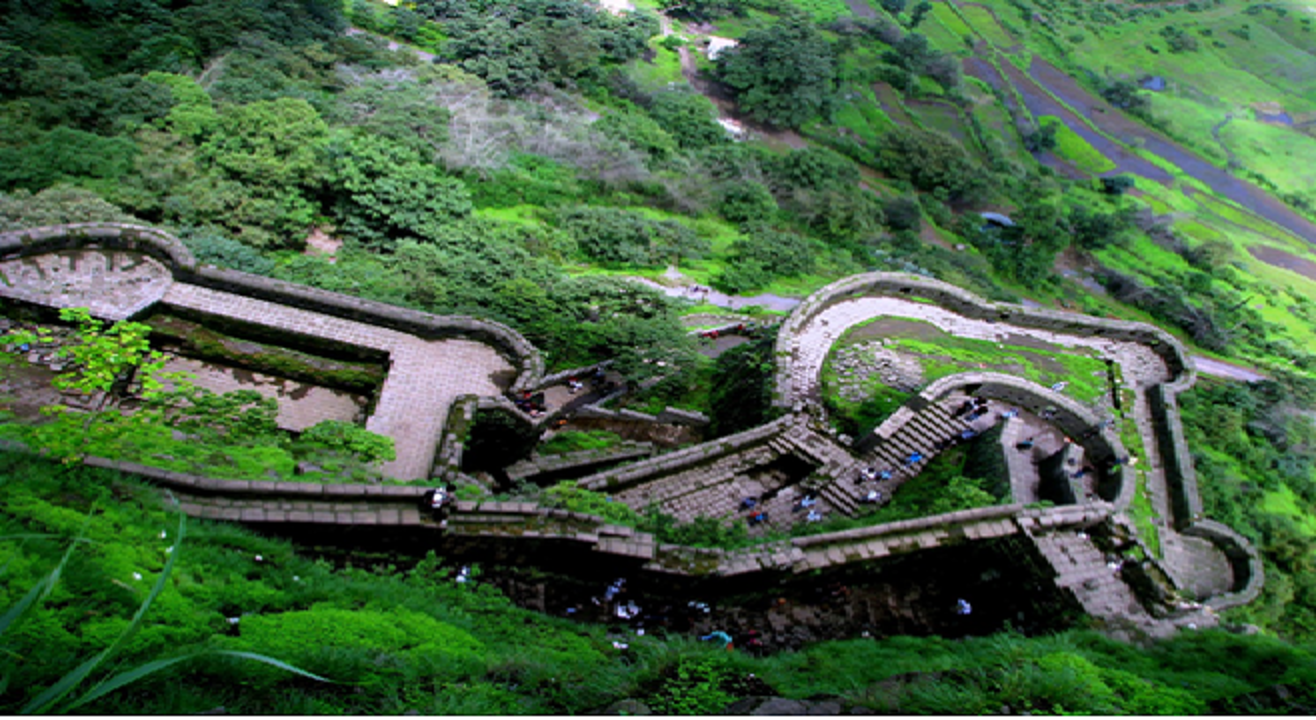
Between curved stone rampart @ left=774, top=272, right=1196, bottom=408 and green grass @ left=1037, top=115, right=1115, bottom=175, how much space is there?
28410 millimetres

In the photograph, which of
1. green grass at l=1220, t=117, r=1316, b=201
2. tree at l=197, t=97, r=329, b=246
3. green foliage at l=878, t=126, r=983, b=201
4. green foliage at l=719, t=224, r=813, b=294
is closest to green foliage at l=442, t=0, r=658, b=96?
tree at l=197, t=97, r=329, b=246

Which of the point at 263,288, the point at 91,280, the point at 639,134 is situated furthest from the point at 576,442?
the point at 639,134

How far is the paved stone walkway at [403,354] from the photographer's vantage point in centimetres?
1487

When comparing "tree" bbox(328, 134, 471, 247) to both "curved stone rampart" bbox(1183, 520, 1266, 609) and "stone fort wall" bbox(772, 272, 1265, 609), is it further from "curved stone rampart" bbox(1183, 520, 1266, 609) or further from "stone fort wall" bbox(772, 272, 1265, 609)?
"curved stone rampart" bbox(1183, 520, 1266, 609)

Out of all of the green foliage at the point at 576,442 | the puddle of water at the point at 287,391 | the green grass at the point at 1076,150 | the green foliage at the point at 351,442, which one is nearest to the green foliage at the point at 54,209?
the puddle of water at the point at 287,391

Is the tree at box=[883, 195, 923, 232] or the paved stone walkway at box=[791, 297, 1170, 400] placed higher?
the paved stone walkway at box=[791, 297, 1170, 400]

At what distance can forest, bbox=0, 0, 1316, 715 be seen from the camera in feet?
26.7

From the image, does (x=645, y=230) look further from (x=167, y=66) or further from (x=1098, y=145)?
(x=1098, y=145)

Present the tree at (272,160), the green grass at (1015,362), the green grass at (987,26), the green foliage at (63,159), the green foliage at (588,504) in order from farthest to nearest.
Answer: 1. the green grass at (987,26)
2. the tree at (272,160)
3. the green foliage at (63,159)
4. the green grass at (1015,362)
5. the green foliage at (588,504)

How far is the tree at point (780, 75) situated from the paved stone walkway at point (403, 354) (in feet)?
104

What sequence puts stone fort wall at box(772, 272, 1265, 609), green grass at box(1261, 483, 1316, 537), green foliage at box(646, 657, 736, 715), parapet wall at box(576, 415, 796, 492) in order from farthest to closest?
green grass at box(1261, 483, 1316, 537), stone fort wall at box(772, 272, 1265, 609), parapet wall at box(576, 415, 796, 492), green foliage at box(646, 657, 736, 715)

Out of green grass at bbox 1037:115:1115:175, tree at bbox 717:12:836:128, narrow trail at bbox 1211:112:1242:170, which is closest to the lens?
tree at bbox 717:12:836:128

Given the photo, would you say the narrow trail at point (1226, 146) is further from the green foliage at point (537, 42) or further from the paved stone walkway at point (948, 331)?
the green foliage at point (537, 42)

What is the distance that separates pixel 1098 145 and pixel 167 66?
5244 cm
